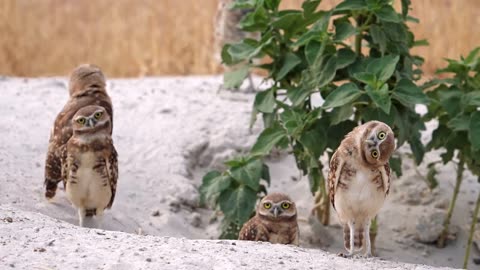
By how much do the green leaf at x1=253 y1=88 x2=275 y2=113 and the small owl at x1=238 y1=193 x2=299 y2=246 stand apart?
549 millimetres

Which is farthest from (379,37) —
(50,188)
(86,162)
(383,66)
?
(50,188)

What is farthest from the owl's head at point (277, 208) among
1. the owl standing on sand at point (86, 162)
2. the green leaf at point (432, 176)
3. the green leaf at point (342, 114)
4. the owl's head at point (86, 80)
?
the owl's head at point (86, 80)

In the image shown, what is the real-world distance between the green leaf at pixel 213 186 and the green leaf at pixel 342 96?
0.97m

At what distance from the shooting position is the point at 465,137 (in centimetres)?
565

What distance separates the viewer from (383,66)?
5.05 metres

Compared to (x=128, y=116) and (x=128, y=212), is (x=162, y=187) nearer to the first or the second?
(x=128, y=212)

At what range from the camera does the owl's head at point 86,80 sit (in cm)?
612

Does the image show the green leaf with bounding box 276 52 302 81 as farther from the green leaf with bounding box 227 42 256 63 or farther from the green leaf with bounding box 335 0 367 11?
the green leaf with bounding box 335 0 367 11

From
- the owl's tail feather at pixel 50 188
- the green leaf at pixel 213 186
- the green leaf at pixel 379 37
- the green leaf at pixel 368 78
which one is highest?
the green leaf at pixel 379 37

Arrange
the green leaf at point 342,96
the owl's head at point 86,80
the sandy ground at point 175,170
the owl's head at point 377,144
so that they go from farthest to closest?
the owl's head at point 86,80 → the sandy ground at point 175,170 → the green leaf at point 342,96 → the owl's head at point 377,144

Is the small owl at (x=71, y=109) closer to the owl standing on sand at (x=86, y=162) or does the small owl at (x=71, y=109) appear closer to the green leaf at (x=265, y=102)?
the owl standing on sand at (x=86, y=162)

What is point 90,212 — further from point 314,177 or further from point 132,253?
point 132,253

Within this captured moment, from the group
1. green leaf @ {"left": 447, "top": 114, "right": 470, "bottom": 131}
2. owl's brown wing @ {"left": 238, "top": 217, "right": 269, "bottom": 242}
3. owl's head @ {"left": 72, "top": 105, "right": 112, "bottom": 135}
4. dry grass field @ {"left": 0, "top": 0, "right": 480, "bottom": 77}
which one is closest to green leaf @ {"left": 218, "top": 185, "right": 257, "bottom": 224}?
owl's brown wing @ {"left": 238, "top": 217, "right": 269, "bottom": 242}

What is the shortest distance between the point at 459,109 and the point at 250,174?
50.8 inches
